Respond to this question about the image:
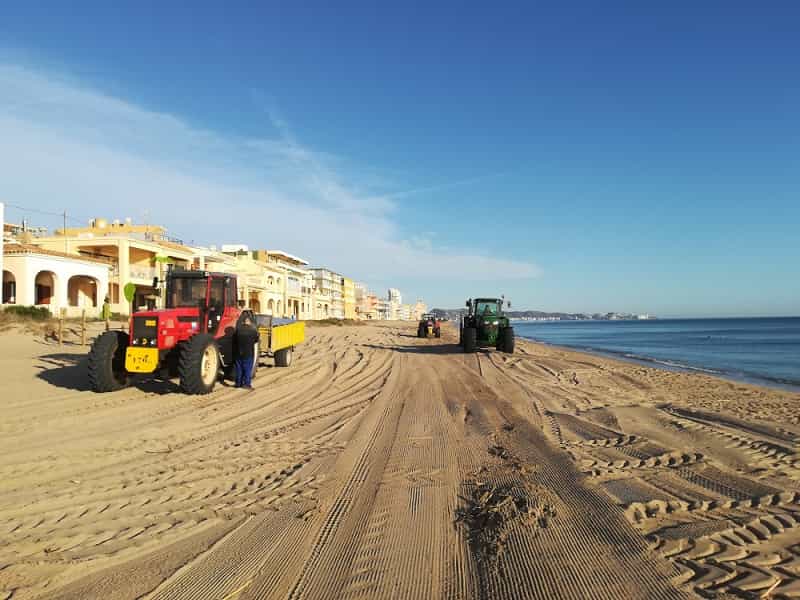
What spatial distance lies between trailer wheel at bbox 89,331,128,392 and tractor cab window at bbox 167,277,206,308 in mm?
1119

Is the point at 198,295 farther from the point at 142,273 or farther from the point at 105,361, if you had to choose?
the point at 142,273

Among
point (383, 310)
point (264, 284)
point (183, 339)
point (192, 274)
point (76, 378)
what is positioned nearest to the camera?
point (183, 339)

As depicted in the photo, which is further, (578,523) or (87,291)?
(87,291)

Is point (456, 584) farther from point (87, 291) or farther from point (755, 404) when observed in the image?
point (87, 291)

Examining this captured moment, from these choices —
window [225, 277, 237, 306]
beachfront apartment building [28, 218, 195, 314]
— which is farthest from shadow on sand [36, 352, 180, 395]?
beachfront apartment building [28, 218, 195, 314]

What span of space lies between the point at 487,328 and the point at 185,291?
40.2 ft

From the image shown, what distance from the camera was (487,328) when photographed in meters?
19.1

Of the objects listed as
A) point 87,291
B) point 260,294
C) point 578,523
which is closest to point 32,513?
point 578,523

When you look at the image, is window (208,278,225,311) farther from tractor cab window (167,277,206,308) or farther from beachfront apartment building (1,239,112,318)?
beachfront apartment building (1,239,112,318)

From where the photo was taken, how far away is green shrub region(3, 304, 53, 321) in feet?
62.8

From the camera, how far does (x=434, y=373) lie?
13047 mm

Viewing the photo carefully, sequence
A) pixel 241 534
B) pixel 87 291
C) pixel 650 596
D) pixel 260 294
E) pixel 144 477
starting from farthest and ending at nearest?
pixel 260 294 → pixel 87 291 → pixel 144 477 → pixel 241 534 → pixel 650 596

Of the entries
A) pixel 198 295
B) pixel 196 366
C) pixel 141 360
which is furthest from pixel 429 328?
pixel 141 360

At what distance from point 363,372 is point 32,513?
9.31 meters
